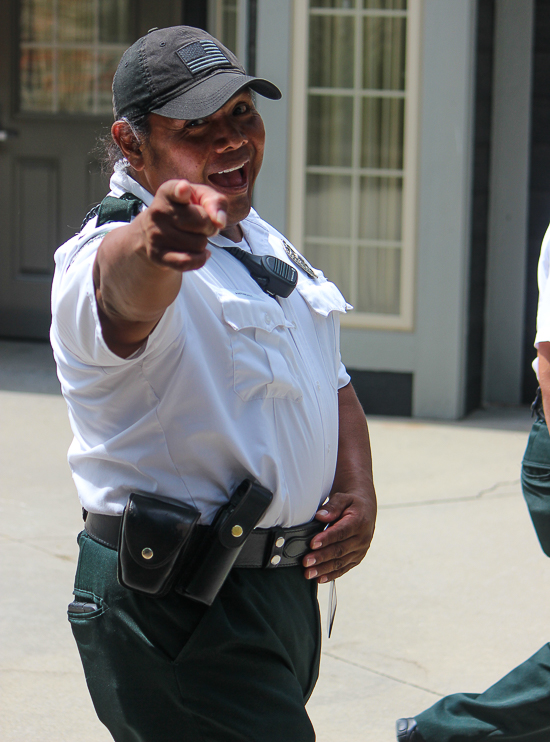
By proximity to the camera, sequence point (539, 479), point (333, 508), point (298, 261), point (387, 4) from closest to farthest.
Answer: point (333, 508) < point (298, 261) < point (539, 479) < point (387, 4)

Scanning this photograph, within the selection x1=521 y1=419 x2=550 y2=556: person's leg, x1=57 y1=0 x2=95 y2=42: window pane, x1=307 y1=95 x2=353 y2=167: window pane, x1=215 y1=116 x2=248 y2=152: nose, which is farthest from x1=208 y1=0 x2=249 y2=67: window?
x1=215 y1=116 x2=248 y2=152: nose

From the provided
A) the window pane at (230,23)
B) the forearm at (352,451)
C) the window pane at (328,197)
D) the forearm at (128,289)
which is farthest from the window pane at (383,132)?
the forearm at (128,289)

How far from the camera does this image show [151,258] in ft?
4.35

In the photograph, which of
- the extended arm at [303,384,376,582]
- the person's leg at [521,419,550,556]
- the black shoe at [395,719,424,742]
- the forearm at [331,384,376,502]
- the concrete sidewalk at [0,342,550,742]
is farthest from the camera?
the concrete sidewalk at [0,342,550,742]

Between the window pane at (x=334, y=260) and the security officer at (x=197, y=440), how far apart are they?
4727mm

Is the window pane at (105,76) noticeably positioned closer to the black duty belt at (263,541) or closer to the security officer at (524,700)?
the security officer at (524,700)

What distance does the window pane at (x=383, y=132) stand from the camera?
21.0 ft

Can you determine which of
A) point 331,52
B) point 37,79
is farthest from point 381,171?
point 37,79

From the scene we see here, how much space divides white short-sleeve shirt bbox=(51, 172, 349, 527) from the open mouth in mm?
110

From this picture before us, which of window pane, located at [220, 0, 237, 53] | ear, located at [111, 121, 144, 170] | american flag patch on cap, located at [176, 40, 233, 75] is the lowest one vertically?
ear, located at [111, 121, 144, 170]

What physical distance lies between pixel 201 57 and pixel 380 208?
15.7 ft

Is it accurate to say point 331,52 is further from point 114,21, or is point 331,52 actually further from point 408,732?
point 408,732

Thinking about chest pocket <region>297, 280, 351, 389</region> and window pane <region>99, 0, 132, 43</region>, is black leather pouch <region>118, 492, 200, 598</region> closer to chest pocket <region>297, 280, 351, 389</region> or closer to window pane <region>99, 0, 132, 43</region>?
chest pocket <region>297, 280, 351, 389</region>

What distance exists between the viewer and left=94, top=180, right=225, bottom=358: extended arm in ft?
4.26
